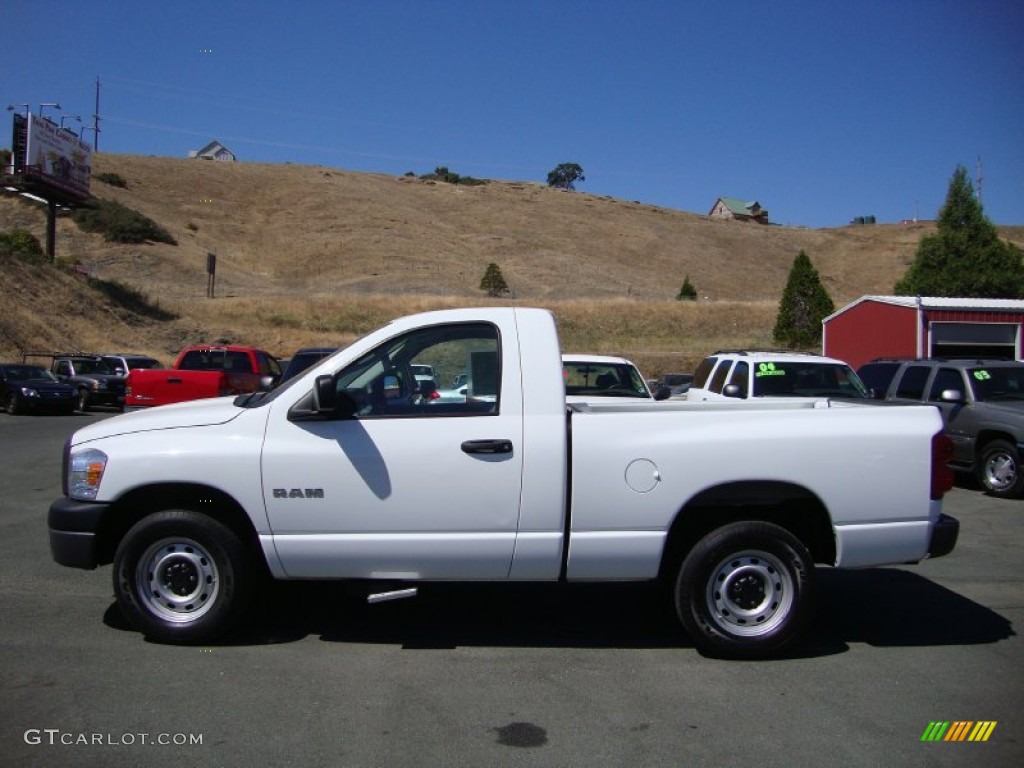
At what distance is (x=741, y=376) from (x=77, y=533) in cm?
905

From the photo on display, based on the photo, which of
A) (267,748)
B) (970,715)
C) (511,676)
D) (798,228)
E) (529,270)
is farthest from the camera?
(798,228)

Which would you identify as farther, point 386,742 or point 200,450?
point 200,450

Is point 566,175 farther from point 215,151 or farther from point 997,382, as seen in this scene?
point 997,382

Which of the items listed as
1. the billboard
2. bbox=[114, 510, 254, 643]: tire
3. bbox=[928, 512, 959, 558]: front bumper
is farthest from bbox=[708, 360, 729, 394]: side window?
the billboard

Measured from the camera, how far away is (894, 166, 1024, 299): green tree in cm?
3544

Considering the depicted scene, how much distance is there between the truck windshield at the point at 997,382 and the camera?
11.7 m

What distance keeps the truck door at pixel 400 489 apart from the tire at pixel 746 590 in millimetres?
1141

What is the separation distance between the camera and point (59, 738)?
410 cm

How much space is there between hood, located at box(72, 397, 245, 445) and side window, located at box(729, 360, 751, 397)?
26.4 ft

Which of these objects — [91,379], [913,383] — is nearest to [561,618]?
[913,383]

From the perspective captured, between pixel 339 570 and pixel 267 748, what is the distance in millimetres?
1265

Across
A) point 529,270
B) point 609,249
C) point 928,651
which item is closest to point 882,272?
point 609,249

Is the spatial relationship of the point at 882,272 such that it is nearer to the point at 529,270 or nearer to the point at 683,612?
the point at 529,270

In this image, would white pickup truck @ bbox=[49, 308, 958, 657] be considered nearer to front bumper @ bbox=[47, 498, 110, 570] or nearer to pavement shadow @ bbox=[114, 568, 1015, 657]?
front bumper @ bbox=[47, 498, 110, 570]
